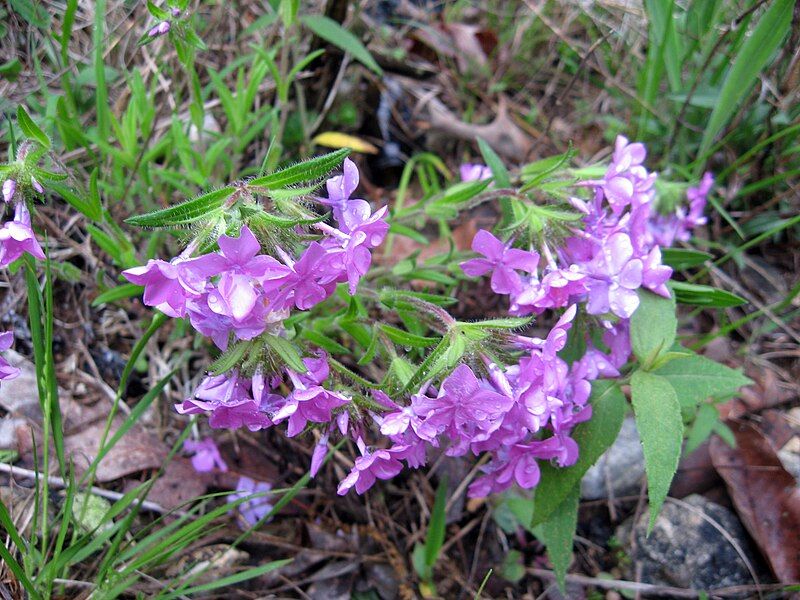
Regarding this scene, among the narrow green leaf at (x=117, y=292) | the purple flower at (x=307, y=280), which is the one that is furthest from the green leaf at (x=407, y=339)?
the narrow green leaf at (x=117, y=292)

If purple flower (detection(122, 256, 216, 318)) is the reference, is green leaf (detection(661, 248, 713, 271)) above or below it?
below

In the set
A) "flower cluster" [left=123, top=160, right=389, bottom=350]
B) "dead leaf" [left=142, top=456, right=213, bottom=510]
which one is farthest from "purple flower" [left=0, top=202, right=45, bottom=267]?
"dead leaf" [left=142, top=456, right=213, bottom=510]

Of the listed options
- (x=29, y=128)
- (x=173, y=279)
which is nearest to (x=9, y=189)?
(x=29, y=128)

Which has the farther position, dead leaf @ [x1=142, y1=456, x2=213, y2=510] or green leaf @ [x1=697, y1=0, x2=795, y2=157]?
green leaf @ [x1=697, y1=0, x2=795, y2=157]

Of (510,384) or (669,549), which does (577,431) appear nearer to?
(510,384)

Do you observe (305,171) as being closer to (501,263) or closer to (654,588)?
(501,263)

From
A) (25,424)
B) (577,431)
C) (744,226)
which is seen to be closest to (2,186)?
(25,424)

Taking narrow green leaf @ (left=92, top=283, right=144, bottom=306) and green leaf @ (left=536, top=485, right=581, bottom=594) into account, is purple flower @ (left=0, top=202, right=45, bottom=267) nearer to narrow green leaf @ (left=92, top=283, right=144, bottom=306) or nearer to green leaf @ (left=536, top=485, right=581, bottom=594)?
narrow green leaf @ (left=92, top=283, right=144, bottom=306)
